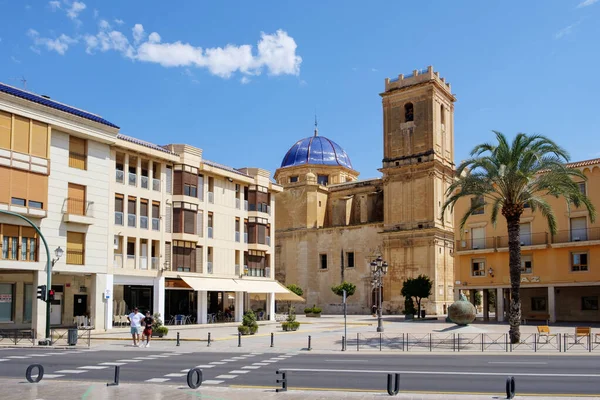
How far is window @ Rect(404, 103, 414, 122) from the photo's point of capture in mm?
72312

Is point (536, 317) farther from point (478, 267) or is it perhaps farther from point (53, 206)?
point (53, 206)

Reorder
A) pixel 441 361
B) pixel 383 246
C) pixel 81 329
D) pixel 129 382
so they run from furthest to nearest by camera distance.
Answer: pixel 383 246 → pixel 81 329 → pixel 441 361 → pixel 129 382

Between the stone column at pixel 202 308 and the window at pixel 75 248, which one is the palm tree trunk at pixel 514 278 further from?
the stone column at pixel 202 308

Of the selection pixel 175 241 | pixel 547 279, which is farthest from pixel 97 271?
pixel 547 279

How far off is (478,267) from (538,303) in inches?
211

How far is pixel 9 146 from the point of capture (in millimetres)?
33156

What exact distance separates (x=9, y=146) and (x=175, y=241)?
14543 millimetres

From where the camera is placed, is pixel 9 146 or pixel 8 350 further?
pixel 9 146

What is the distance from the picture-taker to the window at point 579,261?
46.4m

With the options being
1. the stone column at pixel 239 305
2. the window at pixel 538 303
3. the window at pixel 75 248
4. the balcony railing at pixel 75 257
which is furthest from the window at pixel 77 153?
the window at pixel 538 303

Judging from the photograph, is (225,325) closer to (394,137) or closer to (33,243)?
(33,243)

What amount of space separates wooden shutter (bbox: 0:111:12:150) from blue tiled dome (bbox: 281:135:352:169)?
185ft

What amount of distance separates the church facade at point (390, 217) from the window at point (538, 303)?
14756 millimetres

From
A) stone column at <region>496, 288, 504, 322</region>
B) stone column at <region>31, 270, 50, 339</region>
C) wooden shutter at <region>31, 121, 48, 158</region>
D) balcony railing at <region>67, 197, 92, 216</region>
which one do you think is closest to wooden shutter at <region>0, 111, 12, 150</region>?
wooden shutter at <region>31, 121, 48, 158</region>
